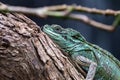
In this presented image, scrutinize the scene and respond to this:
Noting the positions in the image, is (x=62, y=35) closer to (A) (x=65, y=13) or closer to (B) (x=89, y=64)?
(B) (x=89, y=64)

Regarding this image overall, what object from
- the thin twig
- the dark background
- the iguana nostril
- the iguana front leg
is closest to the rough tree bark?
the iguana nostril

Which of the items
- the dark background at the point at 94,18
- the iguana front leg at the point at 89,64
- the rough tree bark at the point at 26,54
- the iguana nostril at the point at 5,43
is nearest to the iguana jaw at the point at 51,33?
the iguana front leg at the point at 89,64

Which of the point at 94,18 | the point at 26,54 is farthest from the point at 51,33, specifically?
the point at 94,18

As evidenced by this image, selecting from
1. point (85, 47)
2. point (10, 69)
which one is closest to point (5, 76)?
point (10, 69)

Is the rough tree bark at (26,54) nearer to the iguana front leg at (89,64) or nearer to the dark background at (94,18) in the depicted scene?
the iguana front leg at (89,64)

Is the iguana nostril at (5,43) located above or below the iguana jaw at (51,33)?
above
